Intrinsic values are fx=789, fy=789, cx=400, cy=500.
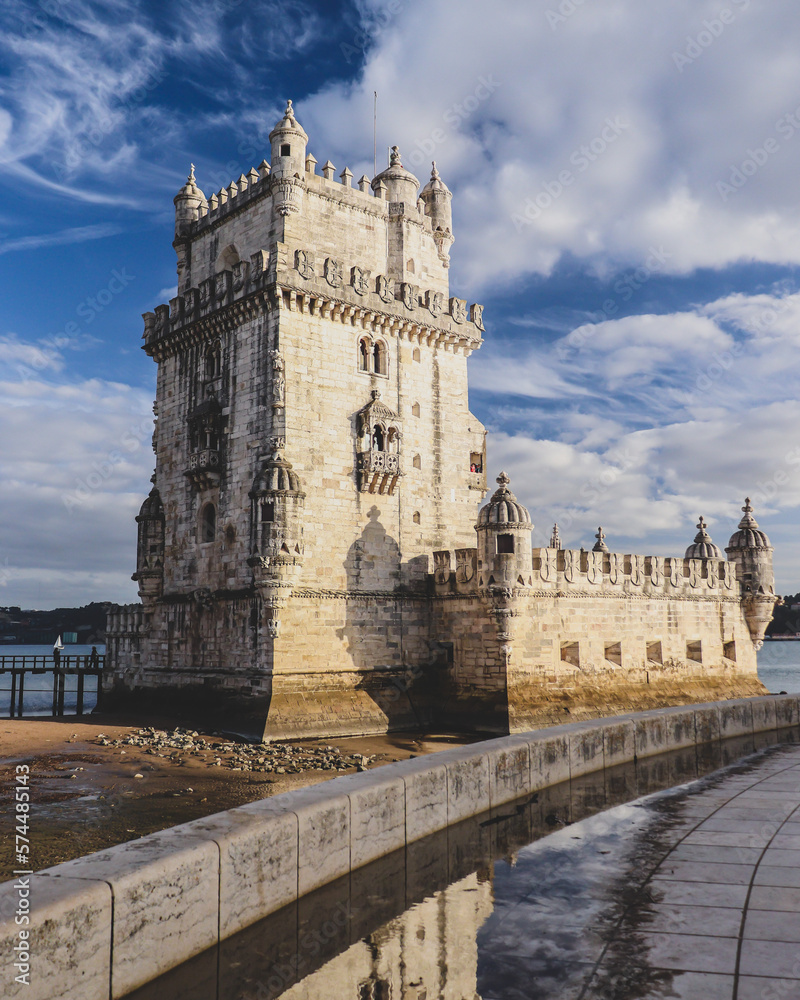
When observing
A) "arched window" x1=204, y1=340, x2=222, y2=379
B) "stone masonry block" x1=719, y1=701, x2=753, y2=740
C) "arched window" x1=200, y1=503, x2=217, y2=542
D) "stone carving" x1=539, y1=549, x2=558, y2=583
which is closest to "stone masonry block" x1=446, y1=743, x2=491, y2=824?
"stone masonry block" x1=719, y1=701, x2=753, y2=740

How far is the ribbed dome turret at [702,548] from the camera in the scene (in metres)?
33.9

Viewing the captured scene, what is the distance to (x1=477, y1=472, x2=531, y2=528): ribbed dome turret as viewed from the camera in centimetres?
2512

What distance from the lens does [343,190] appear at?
93.2 feet

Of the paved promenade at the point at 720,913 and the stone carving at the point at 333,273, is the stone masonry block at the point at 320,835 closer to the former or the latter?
the paved promenade at the point at 720,913

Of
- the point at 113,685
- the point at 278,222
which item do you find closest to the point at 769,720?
the point at 278,222

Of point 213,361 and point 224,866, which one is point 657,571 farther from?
point 224,866

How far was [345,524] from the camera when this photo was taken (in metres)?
26.1

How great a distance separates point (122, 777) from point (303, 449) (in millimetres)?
11177

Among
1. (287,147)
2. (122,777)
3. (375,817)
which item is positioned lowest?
(122,777)

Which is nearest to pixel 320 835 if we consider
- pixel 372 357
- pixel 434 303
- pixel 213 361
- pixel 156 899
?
pixel 156 899

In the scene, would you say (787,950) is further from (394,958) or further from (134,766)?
(134,766)

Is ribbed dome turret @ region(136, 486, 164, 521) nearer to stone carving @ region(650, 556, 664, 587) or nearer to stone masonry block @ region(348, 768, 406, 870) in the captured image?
stone carving @ region(650, 556, 664, 587)

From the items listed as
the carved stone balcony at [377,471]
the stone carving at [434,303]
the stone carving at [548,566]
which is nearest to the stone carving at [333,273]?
the stone carving at [434,303]

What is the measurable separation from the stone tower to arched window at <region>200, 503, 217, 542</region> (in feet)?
0.35
